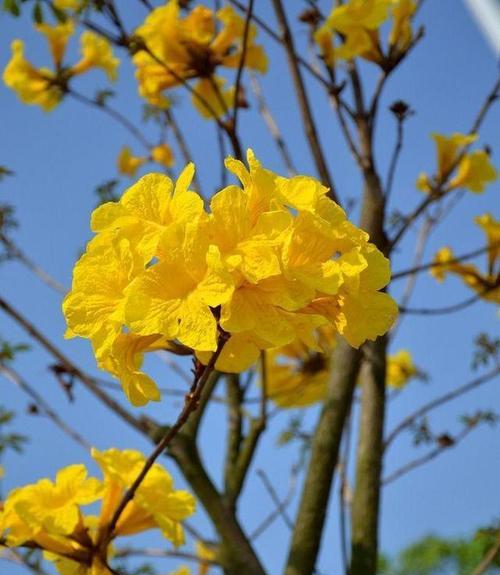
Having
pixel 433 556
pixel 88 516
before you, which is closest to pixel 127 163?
pixel 88 516

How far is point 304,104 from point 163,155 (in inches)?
42.1

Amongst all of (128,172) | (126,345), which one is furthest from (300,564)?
(128,172)

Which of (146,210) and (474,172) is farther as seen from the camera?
(474,172)

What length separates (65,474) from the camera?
128 centimetres

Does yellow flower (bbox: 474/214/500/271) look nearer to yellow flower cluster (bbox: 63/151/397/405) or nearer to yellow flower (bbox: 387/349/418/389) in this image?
yellow flower (bbox: 387/349/418/389)

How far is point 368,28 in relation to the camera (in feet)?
6.59

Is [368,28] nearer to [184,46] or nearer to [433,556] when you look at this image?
[184,46]

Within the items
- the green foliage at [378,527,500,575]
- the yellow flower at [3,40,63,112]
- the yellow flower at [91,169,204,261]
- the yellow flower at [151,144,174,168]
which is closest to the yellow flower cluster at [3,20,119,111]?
the yellow flower at [3,40,63,112]

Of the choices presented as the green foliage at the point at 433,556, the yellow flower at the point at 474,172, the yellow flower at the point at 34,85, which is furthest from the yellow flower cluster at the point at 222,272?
the green foliage at the point at 433,556

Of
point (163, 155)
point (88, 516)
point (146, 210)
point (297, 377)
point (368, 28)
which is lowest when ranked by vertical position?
point (88, 516)

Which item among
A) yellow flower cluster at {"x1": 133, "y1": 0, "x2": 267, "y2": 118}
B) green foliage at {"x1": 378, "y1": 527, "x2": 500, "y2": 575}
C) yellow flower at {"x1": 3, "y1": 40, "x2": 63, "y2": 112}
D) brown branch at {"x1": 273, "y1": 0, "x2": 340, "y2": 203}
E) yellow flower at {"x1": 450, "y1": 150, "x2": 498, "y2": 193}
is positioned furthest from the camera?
green foliage at {"x1": 378, "y1": 527, "x2": 500, "y2": 575}

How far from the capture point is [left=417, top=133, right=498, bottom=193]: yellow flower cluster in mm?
2252

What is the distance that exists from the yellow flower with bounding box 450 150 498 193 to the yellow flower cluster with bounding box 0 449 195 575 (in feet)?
4.79

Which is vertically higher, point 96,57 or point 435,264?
point 96,57
